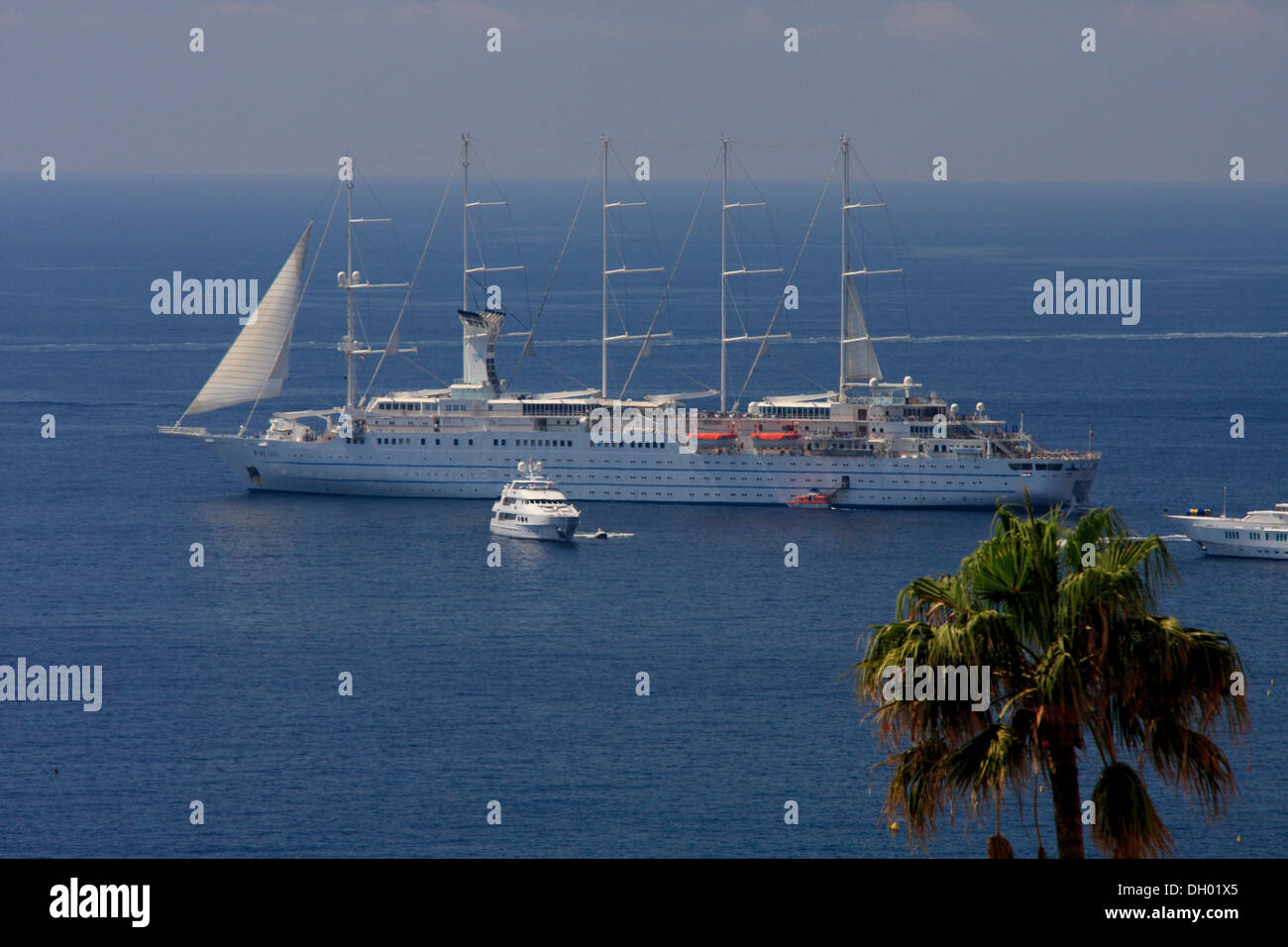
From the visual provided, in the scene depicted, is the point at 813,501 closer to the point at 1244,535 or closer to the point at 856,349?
the point at 856,349

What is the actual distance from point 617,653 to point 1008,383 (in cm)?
6208

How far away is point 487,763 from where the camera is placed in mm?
45438

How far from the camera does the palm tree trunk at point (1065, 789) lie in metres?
15.4

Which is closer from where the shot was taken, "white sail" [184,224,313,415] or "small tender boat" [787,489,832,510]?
"small tender boat" [787,489,832,510]

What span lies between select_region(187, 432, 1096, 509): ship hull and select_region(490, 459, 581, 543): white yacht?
229 inches

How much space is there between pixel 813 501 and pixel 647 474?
265 inches

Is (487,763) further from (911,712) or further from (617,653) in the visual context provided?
(911,712)

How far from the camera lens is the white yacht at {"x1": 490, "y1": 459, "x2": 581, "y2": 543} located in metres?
71.6

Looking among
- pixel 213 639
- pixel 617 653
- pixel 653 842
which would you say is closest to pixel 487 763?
pixel 653 842

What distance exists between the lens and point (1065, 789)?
613 inches

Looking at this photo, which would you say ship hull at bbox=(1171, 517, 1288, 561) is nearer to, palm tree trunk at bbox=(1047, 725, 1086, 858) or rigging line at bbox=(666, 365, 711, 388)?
rigging line at bbox=(666, 365, 711, 388)

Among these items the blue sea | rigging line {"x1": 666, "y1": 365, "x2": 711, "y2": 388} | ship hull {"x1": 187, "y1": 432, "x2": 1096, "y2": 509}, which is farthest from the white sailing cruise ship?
rigging line {"x1": 666, "y1": 365, "x2": 711, "y2": 388}

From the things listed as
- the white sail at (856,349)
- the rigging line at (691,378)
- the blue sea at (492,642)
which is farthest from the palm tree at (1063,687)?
the rigging line at (691,378)
